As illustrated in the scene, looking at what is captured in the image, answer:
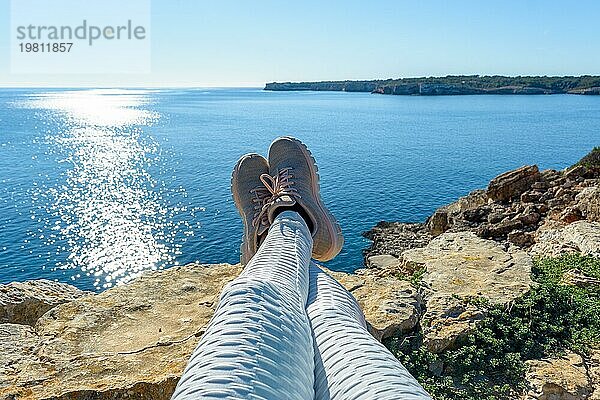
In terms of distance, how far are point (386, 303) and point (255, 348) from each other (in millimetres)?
1746

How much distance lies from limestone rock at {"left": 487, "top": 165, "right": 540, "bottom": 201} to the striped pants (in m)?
13.9

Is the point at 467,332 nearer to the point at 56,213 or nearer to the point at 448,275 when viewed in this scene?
the point at 448,275

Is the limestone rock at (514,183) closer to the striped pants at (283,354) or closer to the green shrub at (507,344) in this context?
the green shrub at (507,344)

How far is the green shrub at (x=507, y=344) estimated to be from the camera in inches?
95.0

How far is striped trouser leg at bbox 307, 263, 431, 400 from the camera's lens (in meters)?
1.31

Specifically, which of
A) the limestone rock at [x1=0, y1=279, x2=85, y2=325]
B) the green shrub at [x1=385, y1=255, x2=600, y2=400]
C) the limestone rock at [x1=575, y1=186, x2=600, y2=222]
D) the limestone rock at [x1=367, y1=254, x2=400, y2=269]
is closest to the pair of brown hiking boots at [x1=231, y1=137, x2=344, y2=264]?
the green shrub at [x1=385, y1=255, x2=600, y2=400]

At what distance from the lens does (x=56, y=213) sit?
61.3 feet

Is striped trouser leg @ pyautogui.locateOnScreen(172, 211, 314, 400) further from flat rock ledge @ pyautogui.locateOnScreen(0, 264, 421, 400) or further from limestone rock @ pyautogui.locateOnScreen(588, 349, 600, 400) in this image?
limestone rock @ pyautogui.locateOnScreen(588, 349, 600, 400)

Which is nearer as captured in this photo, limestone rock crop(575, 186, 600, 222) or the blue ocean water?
limestone rock crop(575, 186, 600, 222)

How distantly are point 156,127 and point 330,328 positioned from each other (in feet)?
172

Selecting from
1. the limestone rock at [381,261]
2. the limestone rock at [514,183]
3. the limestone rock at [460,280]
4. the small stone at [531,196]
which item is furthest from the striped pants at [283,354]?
the limestone rock at [514,183]

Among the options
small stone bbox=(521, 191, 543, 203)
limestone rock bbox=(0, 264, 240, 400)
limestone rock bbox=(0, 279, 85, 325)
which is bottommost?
small stone bbox=(521, 191, 543, 203)

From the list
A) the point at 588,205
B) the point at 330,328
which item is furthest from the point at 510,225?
the point at 330,328

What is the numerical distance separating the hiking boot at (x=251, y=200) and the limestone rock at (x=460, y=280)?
1.31 meters
